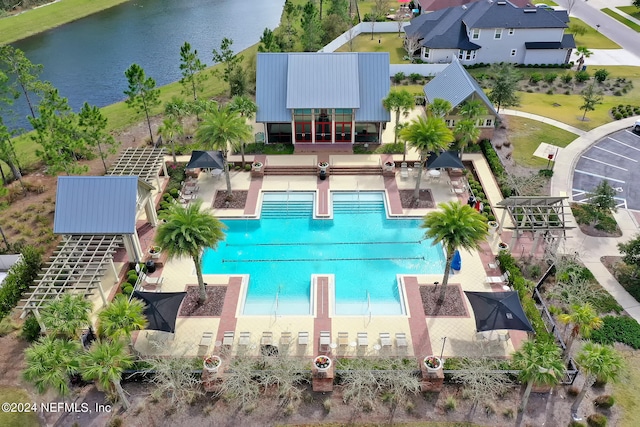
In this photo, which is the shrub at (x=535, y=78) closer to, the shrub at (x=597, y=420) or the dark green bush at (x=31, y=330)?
the shrub at (x=597, y=420)

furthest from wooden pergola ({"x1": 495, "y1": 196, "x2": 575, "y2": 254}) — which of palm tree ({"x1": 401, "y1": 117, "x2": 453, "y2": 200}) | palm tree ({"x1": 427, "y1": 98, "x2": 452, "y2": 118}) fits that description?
palm tree ({"x1": 427, "y1": 98, "x2": 452, "y2": 118})

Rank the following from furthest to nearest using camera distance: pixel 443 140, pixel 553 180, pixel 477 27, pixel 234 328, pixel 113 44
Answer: pixel 113 44 < pixel 477 27 < pixel 553 180 < pixel 443 140 < pixel 234 328

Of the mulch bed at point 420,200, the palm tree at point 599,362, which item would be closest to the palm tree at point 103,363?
the palm tree at point 599,362

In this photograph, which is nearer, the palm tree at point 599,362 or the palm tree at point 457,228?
the palm tree at point 599,362

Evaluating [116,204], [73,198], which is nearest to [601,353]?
[116,204]

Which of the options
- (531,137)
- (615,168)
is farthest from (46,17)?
(615,168)

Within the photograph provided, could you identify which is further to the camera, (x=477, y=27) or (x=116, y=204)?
(x=477, y=27)

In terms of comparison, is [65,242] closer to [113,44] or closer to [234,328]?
[234,328]

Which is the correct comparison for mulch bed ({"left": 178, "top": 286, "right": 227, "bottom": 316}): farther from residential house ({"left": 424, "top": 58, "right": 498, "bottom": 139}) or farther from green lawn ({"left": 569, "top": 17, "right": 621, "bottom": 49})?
green lawn ({"left": 569, "top": 17, "right": 621, "bottom": 49})

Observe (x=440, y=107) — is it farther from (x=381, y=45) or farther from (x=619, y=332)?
(x=381, y=45)
